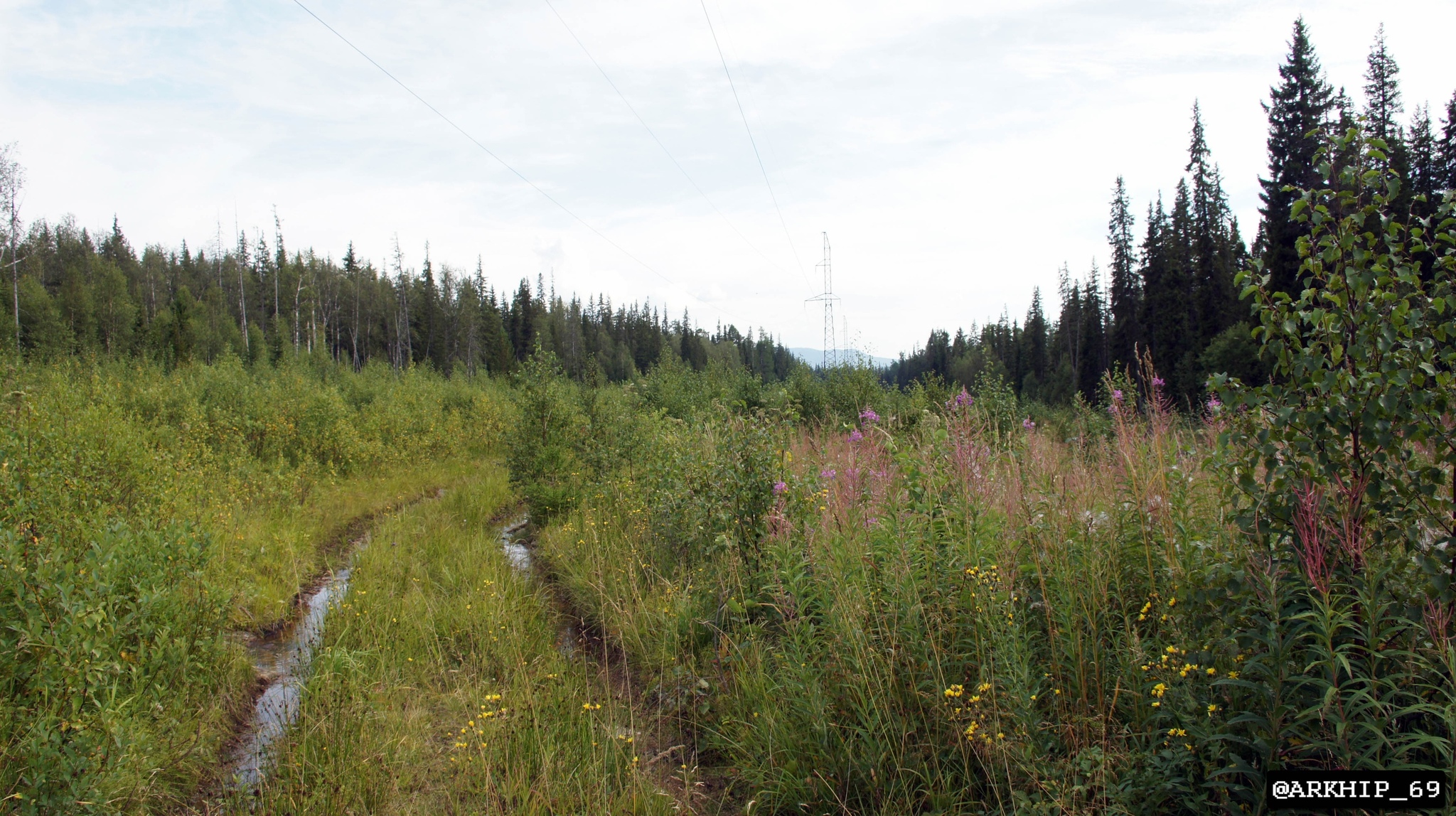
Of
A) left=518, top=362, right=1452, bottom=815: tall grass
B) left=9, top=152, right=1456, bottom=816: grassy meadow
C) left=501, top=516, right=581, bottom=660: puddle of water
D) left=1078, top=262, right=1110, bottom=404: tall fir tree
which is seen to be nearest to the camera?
left=518, top=362, right=1452, bottom=815: tall grass

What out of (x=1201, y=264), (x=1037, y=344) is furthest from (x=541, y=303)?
(x=1201, y=264)

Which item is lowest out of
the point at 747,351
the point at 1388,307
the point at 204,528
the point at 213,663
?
the point at 213,663

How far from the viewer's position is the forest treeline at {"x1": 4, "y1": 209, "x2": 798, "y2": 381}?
37406 mm

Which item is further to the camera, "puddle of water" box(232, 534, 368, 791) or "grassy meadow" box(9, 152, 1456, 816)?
"puddle of water" box(232, 534, 368, 791)

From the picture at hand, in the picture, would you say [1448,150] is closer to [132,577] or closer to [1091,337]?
[1091,337]

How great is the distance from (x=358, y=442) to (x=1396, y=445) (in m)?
17.6

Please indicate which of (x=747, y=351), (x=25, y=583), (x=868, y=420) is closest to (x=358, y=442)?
(x=25, y=583)

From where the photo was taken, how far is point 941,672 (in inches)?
131

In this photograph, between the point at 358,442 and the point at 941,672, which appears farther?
the point at 358,442

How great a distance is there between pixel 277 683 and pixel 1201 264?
45726 mm

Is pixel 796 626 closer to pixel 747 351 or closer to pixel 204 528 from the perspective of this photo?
pixel 204 528

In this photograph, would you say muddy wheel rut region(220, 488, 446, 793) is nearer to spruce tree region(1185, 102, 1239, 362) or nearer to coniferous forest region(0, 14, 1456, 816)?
coniferous forest region(0, 14, 1456, 816)

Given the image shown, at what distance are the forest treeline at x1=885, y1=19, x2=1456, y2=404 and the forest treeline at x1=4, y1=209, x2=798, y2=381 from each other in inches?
867

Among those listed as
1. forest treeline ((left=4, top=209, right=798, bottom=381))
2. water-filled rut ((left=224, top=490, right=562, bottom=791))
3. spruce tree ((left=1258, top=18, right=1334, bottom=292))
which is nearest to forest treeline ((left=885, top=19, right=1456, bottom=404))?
spruce tree ((left=1258, top=18, right=1334, bottom=292))
